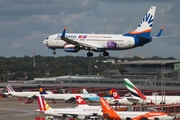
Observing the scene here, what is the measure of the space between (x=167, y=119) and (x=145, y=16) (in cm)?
4457

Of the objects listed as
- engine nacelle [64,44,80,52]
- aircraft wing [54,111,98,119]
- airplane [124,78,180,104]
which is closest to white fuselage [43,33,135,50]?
engine nacelle [64,44,80,52]

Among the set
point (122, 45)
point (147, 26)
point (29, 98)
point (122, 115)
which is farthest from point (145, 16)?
point (29, 98)

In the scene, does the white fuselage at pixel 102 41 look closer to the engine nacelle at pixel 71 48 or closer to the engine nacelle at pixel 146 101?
the engine nacelle at pixel 71 48

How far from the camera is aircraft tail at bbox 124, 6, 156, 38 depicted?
140650 millimetres

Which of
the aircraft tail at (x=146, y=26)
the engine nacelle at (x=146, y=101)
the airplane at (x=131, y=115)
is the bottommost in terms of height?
the airplane at (x=131, y=115)

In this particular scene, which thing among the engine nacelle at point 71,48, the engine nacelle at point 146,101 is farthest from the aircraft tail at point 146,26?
the engine nacelle at point 146,101

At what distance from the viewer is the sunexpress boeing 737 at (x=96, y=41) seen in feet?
438

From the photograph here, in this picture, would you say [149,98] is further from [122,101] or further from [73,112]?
[73,112]

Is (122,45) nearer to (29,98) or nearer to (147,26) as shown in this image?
(147,26)

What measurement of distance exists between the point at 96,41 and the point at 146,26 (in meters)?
16.5

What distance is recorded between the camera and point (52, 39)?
138875 millimetres

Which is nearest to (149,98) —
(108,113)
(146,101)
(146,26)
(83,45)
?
(146,101)

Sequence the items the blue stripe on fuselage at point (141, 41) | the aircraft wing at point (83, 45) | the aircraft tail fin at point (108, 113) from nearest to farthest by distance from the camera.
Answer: the aircraft tail fin at point (108, 113), the aircraft wing at point (83, 45), the blue stripe on fuselage at point (141, 41)

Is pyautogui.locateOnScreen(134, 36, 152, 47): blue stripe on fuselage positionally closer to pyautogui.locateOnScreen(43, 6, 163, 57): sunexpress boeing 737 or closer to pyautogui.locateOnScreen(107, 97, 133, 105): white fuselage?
pyautogui.locateOnScreen(43, 6, 163, 57): sunexpress boeing 737
